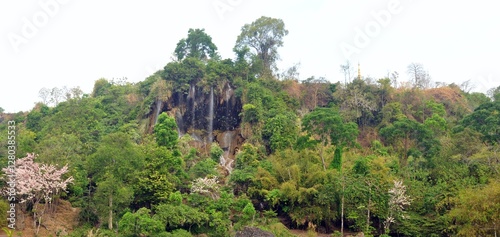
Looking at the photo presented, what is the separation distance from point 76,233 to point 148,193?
12.0 ft

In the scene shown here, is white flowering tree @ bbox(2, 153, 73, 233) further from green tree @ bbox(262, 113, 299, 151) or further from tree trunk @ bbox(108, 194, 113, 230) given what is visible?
green tree @ bbox(262, 113, 299, 151)

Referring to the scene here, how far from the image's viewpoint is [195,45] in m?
36.5

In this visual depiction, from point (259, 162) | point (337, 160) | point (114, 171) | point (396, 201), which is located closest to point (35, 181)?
point (114, 171)

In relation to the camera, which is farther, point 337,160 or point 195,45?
point 195,45

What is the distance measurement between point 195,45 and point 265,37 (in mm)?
5964

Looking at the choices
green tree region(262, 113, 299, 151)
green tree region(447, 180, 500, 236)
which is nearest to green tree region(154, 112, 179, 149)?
green tree region(262, 113, 299, 151)

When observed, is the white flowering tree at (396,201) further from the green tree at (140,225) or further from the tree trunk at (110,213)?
the tree trunk at (110,213)

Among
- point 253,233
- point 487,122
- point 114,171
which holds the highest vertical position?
point 487,122

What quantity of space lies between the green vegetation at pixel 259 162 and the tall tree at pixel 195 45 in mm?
2954

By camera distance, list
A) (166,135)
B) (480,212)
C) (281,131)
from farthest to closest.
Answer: (281,131) → (166,135) → (480,212)

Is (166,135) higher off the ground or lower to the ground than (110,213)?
higher

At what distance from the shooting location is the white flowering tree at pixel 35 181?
1950cm

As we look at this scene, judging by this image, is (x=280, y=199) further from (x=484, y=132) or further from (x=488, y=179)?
(x=484, y=132)

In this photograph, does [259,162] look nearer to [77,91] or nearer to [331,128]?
[331,128]
